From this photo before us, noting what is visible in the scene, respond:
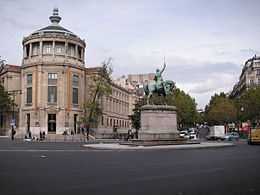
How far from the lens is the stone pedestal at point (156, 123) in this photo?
119 feet

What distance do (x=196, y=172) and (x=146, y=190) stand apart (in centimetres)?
485

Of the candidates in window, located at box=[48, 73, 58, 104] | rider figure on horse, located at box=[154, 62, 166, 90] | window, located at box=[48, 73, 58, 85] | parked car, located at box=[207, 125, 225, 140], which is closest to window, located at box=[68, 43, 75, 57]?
window, located at box=[48, 73, 58, 85]

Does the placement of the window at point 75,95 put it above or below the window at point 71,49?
below

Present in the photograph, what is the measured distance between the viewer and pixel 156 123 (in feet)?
120

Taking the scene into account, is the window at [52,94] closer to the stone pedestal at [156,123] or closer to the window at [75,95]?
the window at [75,95]

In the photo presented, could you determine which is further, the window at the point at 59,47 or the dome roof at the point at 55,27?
the dome roof at the point at 55,27

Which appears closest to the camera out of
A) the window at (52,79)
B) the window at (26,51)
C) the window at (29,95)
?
the window at (52,79)

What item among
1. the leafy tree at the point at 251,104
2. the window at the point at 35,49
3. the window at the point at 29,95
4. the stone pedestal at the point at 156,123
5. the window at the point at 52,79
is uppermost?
the window at the point at 35,49

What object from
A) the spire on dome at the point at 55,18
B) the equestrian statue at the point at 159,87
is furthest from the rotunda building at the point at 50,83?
the equestrian statue at the point at 159,87

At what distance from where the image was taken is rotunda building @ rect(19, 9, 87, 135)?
8688cm

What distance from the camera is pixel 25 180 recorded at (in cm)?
1262

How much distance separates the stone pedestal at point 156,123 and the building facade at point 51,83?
2023 inches

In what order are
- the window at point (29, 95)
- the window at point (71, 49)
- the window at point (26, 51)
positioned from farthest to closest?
1. the window at point (26, 51)
2. the window at point (71, 49)
3. the window at point (29, 95)

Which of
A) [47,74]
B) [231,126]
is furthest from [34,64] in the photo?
[231,126]
